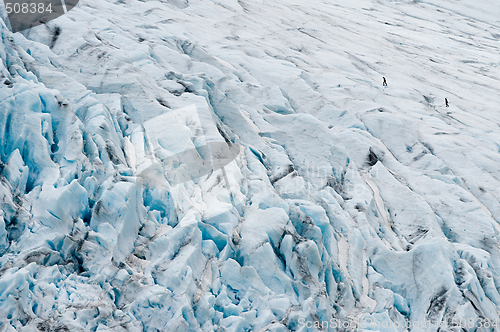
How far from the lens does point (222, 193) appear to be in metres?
10.1

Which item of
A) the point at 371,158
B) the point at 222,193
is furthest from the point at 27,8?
the point at 371,158

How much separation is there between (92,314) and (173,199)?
3147 millimetres

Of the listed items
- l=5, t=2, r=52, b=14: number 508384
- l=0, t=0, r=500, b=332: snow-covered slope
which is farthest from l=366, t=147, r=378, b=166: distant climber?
l=5, t=2, r=52, b=14: number 508384

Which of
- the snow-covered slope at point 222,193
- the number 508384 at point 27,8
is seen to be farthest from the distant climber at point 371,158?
the number 508384 at point 27,8

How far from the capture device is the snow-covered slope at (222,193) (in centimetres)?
765

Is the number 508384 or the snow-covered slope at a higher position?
the number 508384

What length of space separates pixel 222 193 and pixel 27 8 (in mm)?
9620

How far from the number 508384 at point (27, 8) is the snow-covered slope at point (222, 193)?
0.91m

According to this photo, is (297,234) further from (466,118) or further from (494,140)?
(466,118)

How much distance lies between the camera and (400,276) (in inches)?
429

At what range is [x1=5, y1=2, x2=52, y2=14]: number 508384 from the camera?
13.1m

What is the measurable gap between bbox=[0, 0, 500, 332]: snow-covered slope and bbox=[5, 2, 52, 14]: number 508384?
0.91m

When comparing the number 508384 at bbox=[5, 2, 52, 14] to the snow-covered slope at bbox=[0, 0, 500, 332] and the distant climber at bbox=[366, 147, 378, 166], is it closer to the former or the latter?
the snow-covered slope at bbox=[0, 0, 500, 332]

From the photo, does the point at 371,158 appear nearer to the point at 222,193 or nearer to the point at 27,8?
the point at 222,193
